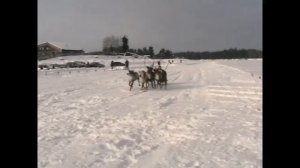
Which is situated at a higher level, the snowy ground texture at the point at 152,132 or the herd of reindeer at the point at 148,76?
the herd of reindeer at the point at 148,76

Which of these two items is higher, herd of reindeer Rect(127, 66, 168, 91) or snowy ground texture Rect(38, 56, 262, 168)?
herd of reindeer Rect(127, 66, 168, 91)

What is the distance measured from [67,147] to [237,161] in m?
3.17

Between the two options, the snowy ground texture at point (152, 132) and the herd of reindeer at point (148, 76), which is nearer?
the snowy ground texture at point (152, 132)

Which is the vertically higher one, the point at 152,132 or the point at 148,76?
the point at 148,76

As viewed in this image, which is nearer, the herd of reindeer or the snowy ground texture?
the snowy ground texture

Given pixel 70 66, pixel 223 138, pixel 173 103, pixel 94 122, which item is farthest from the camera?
pixel 70 66

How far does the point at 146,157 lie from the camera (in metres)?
6.13

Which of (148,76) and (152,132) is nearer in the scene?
(152,132)
